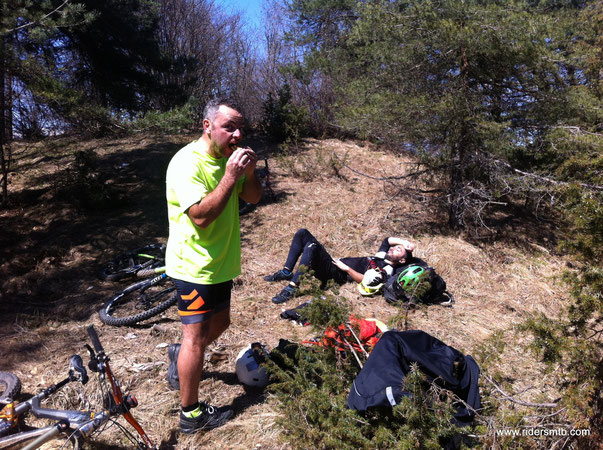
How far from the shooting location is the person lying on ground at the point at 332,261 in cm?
494

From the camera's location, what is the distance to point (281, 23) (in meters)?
14.0

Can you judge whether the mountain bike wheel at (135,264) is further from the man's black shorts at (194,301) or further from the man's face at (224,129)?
the man's face at (224,129)

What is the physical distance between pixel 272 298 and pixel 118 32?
6.93m

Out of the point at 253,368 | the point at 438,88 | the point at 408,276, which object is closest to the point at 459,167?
the point at 438,88

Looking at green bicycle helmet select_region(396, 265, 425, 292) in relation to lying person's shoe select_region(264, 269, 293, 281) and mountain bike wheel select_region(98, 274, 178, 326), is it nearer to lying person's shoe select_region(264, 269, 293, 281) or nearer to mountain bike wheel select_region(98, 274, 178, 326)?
lying person's shoe select_region(264, 269, 293, 281)

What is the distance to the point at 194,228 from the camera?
7.23 feet

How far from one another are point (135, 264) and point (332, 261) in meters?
2.79

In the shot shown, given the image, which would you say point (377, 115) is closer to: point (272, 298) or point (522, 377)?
point (272, 298)

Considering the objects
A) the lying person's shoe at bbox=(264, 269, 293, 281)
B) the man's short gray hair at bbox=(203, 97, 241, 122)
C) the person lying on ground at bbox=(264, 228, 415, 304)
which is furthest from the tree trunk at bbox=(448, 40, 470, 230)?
the man's short gray hair at bbox=(203, 97, 241, 122)

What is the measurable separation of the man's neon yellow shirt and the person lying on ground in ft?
8.29

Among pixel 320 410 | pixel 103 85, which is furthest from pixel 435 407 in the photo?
pixel 103 85

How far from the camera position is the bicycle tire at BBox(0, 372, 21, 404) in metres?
2.76

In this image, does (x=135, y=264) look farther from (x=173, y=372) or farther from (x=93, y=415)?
(x=93, y=415)

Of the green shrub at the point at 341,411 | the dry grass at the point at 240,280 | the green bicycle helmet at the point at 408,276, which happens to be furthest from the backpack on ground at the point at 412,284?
the green shrub at the point at 341,411
